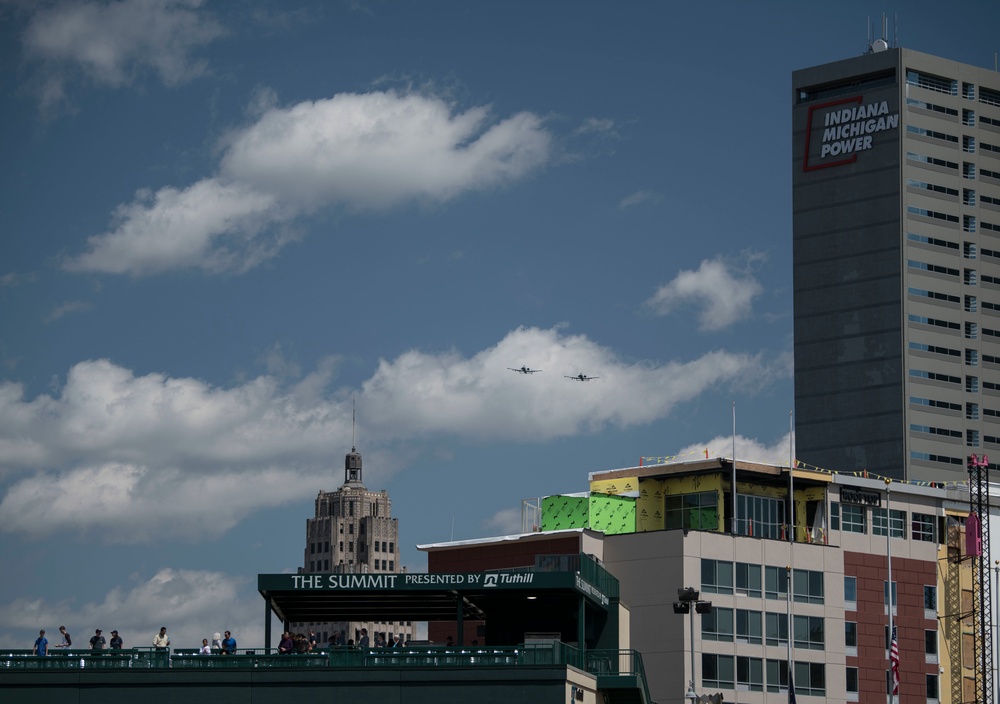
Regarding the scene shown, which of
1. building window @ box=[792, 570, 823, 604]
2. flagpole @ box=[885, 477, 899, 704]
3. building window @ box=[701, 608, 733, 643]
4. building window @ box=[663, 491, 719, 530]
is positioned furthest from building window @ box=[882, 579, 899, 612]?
building window @ box=[701, 608, 733, 643]

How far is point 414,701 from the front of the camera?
65125 millimetres

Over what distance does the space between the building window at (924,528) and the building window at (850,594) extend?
7.86 metres

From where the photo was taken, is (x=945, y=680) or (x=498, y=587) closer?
(x=498, y=587)

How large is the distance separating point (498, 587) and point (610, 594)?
20.9 m

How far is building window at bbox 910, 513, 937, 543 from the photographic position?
411ft

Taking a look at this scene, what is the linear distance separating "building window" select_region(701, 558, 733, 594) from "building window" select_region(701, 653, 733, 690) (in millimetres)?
4274

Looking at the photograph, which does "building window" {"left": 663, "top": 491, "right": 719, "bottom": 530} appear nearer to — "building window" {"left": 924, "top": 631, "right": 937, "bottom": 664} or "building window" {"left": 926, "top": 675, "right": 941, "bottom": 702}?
"building window" {"left": 924, "top": 631, "right": 937, "bottom": 664}

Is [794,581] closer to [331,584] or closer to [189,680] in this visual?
[331,584]

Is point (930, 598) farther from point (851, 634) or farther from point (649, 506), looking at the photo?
point (649, 506)

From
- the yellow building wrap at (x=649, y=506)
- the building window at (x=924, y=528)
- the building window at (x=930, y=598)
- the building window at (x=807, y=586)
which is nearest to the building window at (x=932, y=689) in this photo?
the building window at (x=930, y=598)

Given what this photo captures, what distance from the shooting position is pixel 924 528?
12606cm

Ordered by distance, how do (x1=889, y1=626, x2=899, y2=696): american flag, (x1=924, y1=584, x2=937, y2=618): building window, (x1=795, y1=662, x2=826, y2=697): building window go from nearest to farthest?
(x1=889, y1=626, x2=899, y2=696): american flag → (x1=795, y1=662, x2=826, y2=697): building window → (x1=924, y1=584, x2=937, y2=618): building window

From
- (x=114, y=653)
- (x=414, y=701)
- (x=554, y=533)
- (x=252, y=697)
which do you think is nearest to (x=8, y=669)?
(x=114, y=653)

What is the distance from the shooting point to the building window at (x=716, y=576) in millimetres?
111375
